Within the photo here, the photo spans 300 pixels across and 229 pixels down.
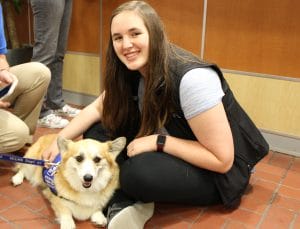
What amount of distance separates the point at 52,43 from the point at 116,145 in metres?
1.41

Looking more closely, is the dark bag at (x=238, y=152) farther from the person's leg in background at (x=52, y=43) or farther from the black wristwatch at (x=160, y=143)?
the person's leg in background at (x=52, y=43)

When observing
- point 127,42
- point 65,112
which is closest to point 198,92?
point 127,42

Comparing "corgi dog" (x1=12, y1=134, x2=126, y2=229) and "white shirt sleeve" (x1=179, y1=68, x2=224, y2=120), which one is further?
"corgi dog" (x1=12, y1=134, x2=126, y2=229)

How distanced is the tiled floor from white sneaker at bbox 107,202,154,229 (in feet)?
0.19

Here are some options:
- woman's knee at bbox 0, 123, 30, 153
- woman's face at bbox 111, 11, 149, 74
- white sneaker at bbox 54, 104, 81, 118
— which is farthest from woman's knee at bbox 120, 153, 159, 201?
white sneaker at bbox 54, 104, 81, 118

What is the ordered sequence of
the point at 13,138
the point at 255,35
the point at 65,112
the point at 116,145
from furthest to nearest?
the point at 65,112, the point at 255,35, the point at 13,138, the point at 116,145

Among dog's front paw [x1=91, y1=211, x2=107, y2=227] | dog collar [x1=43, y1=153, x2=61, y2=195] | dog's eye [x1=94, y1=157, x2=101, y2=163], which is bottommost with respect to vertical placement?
dog's front paw [x1=91, y1=211, x2=107, y2=227]

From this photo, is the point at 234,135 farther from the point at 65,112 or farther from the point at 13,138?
the point at 65,112

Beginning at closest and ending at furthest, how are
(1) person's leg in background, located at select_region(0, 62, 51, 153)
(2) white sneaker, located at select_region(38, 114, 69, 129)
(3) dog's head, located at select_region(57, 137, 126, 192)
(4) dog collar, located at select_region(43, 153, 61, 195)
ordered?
1. (3) dog's head, located at select_region(57, 137, 126, 192)
2. (4) dog collar, located at select_region(43, 153, 61, 195)
3. (1) person's leg in background, located at select_region(0, 62, 51, 153)
4. (2) white sneaker, located at select_region(38, 114, 69, 129)

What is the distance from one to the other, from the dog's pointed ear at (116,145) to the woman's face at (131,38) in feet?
1.13

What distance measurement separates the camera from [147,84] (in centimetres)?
155

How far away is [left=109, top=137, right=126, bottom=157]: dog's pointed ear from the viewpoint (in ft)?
5.36

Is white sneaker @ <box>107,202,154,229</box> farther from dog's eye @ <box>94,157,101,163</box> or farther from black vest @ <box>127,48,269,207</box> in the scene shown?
black vest @ <box>127,48,269,207</box>

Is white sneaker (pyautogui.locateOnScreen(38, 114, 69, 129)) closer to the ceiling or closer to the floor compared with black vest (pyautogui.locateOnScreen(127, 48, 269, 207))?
closer to the floor
